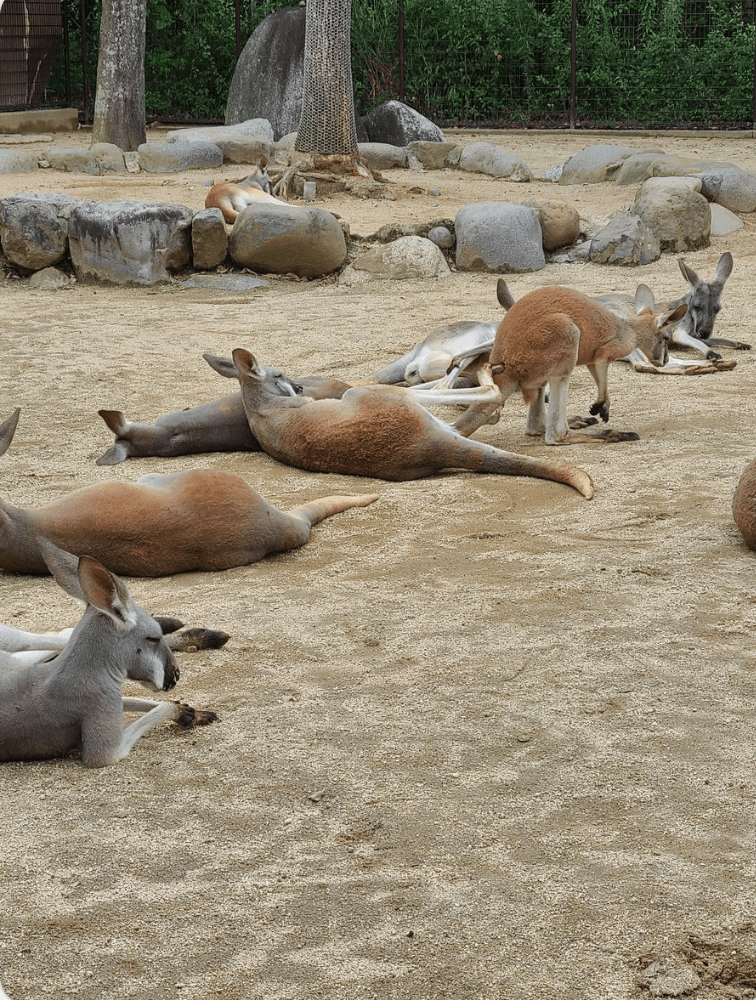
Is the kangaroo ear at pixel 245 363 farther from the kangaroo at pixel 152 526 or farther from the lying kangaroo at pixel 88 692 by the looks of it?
the lying kangaroo at pixel 88 692

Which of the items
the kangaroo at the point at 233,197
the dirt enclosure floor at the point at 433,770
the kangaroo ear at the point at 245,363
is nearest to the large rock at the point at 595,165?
the kangaroo at the point at 233,197

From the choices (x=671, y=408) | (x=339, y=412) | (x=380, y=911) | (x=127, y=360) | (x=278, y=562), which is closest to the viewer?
(x=380, y=911)

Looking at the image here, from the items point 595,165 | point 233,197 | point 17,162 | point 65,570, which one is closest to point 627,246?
point 233,197

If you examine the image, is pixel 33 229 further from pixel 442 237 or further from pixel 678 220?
pixel 678 220

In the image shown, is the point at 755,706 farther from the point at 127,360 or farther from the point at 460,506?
the point at 127,360

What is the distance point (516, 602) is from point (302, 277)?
6.84 m

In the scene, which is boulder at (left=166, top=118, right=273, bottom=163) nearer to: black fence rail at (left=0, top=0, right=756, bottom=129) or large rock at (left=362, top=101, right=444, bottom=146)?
large rock at (left=362, top=101, right=444, bottom=146)

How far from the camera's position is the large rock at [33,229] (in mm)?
10016

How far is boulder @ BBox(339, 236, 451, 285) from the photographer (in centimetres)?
1027

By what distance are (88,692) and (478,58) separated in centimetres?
1674

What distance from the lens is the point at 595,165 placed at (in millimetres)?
14117

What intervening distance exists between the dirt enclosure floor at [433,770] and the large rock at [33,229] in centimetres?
470

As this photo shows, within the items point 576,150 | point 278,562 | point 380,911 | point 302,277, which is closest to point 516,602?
point 278,562

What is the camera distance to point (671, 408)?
6480 millimetres
